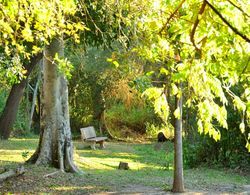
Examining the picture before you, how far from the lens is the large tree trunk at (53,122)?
11062mm

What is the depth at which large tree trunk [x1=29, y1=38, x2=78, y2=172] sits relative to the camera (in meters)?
11.1

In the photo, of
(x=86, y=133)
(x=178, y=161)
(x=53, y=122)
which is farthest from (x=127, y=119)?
(x=178, y=161)

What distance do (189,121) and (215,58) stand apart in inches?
594

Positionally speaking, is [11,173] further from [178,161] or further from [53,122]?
[178,161]

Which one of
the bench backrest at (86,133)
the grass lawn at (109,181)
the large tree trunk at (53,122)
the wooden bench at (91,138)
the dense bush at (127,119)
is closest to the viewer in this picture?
the grass lawn at (109,181)

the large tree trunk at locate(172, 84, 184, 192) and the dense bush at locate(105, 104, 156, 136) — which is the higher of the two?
the dense bush at locate(105, 104, 156, 136)

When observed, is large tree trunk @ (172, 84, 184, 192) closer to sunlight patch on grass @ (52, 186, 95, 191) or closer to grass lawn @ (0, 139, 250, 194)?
grass lawn @ (0, 139, 250, 194)

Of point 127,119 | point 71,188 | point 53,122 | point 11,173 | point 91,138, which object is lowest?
point 71,188

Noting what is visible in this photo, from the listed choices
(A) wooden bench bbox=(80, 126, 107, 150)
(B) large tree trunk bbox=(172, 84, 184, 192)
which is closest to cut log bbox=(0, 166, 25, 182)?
(B) large tree trunk bbox=(172, 84, 184, 192)

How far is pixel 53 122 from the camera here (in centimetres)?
1116

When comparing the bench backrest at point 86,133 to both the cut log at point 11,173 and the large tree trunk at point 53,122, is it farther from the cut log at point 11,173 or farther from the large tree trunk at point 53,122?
the cut log at point 11,173

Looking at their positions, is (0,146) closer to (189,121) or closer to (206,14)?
(189,121)

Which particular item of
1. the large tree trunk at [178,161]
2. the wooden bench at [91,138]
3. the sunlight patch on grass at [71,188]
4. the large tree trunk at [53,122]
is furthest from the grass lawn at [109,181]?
the wooden bench at [91,138]

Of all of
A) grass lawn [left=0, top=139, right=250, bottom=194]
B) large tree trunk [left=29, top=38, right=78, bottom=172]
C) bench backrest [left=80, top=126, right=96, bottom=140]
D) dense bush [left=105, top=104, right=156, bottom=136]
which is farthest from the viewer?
dense bush [left=105, top=104, right=156, bottom=136]
